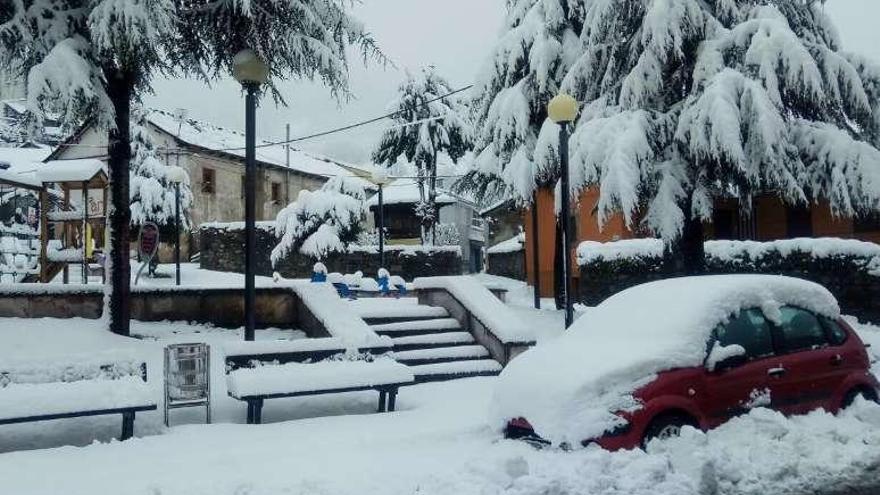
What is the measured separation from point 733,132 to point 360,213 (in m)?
22.0

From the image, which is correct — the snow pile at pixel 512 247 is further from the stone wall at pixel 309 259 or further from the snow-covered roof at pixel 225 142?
the snow-covered roof at pixel 225 142

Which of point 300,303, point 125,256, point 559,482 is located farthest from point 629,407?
point 125,256

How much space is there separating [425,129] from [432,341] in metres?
32.5

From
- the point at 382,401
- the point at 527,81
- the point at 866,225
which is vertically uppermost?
the point at 527,81

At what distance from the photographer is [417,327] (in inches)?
465

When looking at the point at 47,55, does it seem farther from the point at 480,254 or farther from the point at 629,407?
the point at 480,254

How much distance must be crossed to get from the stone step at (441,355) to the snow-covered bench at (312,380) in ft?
5.70

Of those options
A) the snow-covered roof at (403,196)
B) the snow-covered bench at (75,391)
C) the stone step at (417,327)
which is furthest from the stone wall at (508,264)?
the snow-covered bench at (75,391)

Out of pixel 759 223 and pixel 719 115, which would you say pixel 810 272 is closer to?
pixel 719 115

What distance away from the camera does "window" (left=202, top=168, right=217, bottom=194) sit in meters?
40.5

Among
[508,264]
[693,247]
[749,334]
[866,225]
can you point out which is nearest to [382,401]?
[749,334]

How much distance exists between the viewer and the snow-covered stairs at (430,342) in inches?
424

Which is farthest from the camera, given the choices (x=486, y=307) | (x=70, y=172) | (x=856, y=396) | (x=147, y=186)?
(x=147, y=186)

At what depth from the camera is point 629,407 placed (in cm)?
612
